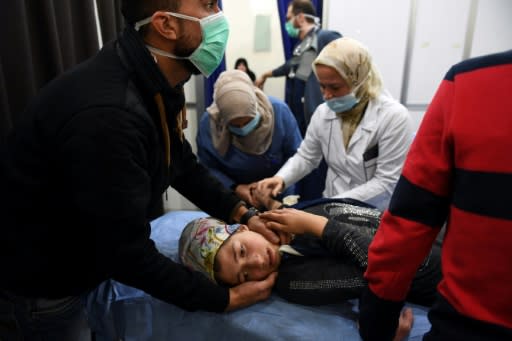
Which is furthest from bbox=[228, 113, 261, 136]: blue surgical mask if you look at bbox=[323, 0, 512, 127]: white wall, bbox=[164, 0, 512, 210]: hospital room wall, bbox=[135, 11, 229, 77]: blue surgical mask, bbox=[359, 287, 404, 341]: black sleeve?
bbox=[323, 0, 512, 127]: white wall

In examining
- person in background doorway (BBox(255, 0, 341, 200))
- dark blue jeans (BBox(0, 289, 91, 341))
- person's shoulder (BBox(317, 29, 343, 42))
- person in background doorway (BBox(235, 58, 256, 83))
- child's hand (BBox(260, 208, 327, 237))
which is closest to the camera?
dark blue jeans (BBox(0, 289, 91, 341))

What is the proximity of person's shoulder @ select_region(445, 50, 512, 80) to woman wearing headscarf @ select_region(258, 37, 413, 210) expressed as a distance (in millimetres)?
1179

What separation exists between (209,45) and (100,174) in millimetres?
567

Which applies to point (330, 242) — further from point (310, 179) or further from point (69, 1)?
point (69, 1)

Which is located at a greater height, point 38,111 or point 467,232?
point 38,111

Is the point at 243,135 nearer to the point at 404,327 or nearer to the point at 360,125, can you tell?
the point at 360,125

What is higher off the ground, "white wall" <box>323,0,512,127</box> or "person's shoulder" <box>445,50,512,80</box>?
"person's shoulder" <box>445,50,512,80</box>

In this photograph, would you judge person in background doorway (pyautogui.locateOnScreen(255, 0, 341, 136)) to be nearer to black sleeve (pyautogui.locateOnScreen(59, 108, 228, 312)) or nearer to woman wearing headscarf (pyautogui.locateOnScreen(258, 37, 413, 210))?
woman wearing headscarf (pyautogui.locateOnScreen(258, 37, 413, 210))

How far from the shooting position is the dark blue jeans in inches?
43.0

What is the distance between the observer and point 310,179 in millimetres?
2898

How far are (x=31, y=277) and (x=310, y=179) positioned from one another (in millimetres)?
2150

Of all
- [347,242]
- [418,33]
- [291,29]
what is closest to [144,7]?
[347,242]

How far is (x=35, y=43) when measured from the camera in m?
1.79

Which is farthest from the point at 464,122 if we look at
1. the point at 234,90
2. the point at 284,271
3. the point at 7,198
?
the point at 234,90
